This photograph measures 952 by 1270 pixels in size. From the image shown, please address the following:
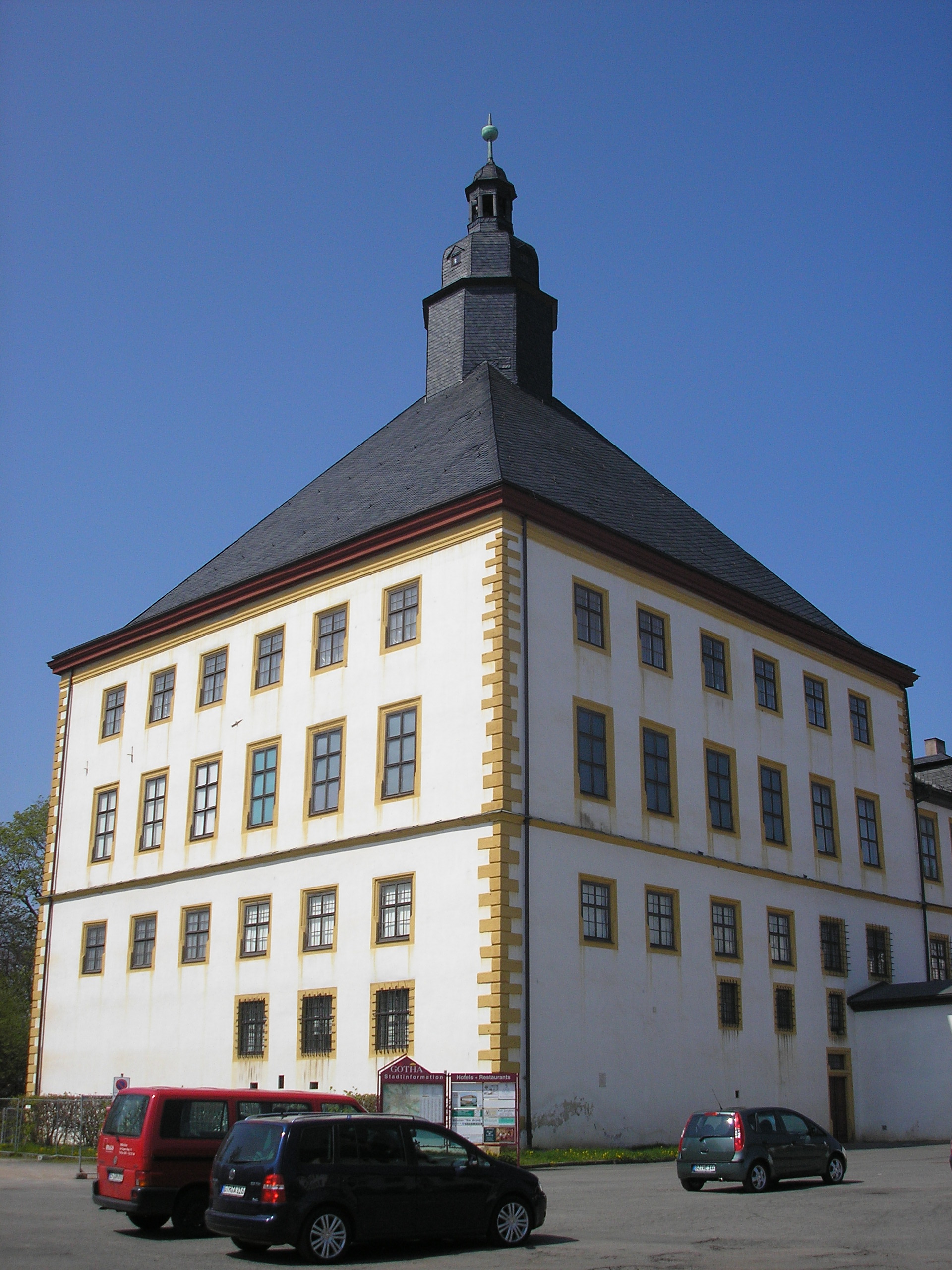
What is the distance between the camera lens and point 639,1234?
1454 centimetres

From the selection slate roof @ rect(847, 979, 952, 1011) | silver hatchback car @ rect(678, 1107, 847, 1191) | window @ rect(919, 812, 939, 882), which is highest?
window @ rect(919, 812, 939, 882)

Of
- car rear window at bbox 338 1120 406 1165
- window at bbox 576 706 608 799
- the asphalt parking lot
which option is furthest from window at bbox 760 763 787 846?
car rear window at bbox 338 1120 406 1165

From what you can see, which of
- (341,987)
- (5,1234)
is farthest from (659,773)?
(5,1234)

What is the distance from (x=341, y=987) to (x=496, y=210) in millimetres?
25960

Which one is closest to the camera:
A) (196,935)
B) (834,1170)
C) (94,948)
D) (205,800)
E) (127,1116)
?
(127,1116)

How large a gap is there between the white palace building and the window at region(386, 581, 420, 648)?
8 centimetres

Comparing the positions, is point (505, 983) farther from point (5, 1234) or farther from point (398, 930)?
point (5, 1234)

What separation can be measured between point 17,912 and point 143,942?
31.4 meters

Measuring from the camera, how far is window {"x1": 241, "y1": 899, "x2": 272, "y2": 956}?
3078 cm

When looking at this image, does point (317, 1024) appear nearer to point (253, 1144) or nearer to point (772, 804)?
point (772, 804)

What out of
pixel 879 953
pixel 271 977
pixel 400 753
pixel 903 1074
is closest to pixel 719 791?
pixel 879 953

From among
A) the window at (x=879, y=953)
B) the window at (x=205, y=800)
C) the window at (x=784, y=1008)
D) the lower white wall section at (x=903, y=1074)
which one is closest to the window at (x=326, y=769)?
the window at (x=205, y=800)

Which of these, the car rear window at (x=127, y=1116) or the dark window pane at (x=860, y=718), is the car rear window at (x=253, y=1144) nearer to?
the car rear window at (x=127, y=1116)

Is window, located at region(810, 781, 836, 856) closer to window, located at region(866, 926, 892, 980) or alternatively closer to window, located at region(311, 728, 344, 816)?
window, located at region(866, 926, 892, 980)
